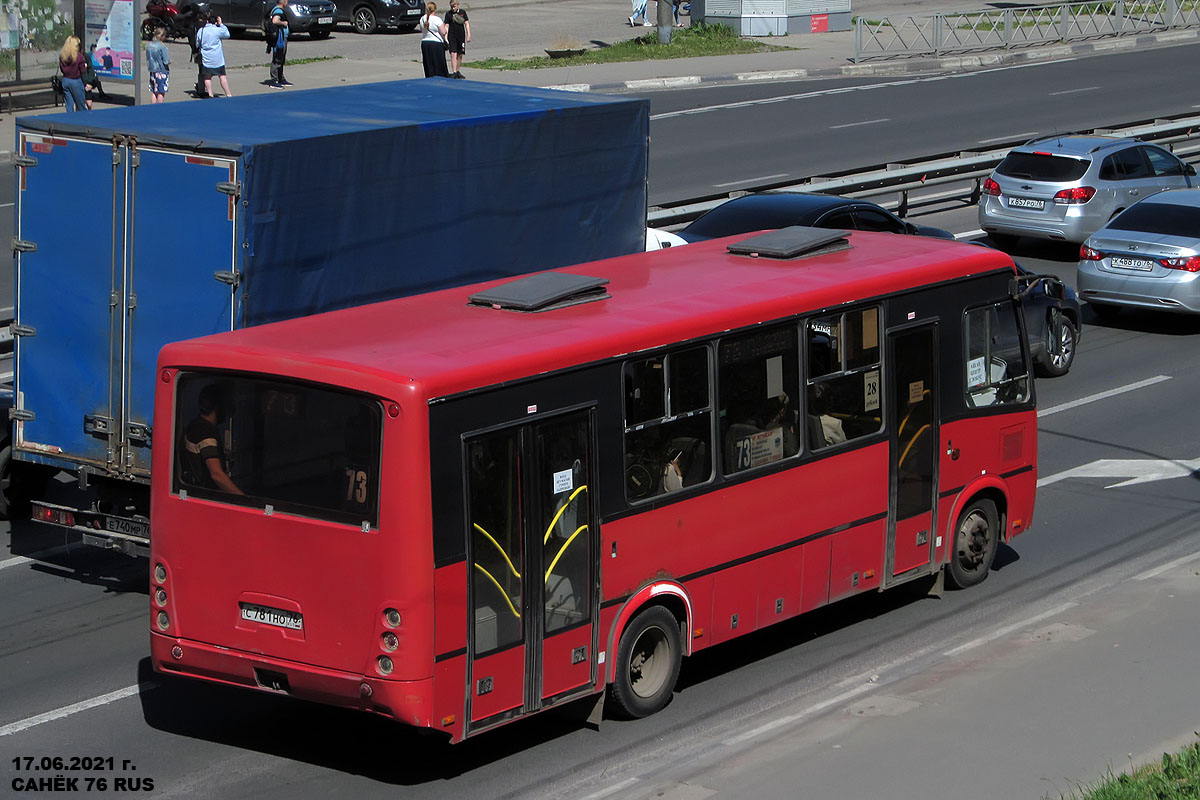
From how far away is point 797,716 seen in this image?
9.60m

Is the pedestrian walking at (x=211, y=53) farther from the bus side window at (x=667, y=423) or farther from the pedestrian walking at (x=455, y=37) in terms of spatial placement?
the bus side window at (x=667, y=423)

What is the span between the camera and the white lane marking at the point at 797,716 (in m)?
9.32

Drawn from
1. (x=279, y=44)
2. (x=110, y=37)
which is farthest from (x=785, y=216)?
(x=279, y=44)

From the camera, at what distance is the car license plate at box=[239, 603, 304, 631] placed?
852 cm

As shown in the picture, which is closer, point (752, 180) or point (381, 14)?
point (752, 180)

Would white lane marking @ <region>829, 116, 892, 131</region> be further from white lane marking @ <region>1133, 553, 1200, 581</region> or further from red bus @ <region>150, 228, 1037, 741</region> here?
red bus @ <region>150, 228, 1037, 741</region>

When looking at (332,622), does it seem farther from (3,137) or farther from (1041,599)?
→ (3,137)

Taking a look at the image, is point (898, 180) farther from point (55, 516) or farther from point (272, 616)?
point (272, 616)

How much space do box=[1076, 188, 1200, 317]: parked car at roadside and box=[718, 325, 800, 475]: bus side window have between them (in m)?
11.2

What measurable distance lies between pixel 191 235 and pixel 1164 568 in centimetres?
711

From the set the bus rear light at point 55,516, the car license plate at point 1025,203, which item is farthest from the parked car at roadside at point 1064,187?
the bus rear light at point 55,516

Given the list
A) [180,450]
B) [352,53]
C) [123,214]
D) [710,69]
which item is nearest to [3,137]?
[352,53]

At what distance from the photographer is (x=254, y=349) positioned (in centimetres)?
868

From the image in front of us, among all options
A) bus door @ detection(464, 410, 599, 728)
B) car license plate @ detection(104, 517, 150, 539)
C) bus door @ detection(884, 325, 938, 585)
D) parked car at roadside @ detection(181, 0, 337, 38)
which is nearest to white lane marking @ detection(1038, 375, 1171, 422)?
bus door @ detection(884, 325, 938, 585)
